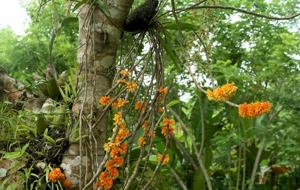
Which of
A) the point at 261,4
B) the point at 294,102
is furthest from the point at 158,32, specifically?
the point at 261,4

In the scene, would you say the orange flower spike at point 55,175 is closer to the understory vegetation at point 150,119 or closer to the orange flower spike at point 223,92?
the understory vegetation at point 150,119

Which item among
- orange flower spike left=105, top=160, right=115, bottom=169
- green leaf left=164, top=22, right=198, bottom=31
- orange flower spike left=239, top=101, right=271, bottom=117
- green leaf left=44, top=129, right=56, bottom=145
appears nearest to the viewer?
orange flower spike left=239, top=101, right=271, bottom=117

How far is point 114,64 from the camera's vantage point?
1.84m

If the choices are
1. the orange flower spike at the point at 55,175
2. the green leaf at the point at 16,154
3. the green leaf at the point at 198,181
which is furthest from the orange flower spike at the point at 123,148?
the green leaf at the point at 198,181

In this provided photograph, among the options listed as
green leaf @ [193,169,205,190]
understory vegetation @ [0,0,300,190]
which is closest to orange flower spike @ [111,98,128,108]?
understory vegetation @ [0,0,300,190]

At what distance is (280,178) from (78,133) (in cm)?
183

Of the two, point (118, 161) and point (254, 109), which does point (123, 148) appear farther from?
point (254, 109)

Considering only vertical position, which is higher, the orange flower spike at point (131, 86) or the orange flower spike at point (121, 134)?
the orange flower spike at point (131, 86)

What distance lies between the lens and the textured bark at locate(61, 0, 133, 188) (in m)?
1.69

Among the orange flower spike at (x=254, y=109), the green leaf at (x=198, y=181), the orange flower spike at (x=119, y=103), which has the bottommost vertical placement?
the green leaf at (x=198, y=181)

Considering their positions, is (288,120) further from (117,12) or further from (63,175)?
(63,175)

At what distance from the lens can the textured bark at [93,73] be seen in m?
1.69

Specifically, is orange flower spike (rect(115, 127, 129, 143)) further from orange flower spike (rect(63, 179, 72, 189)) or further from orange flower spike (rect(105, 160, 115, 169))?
orange flower spike (rect(63, 179, 72, 189))

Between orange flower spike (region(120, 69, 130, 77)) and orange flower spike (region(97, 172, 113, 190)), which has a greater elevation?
orange flower spike (region(120, 69, 130, 77))
